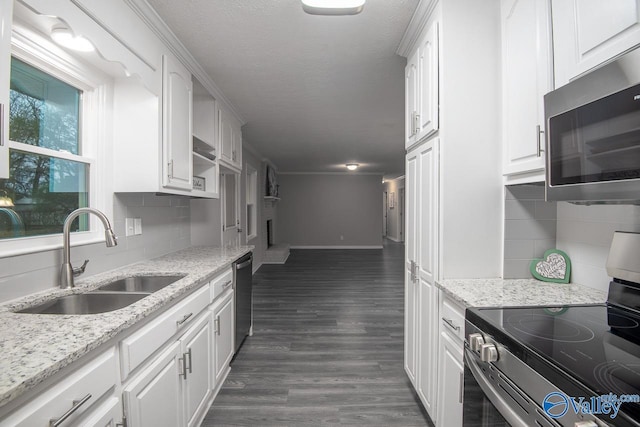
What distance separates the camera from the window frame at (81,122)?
1312mm

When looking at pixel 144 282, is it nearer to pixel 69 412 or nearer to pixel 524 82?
pixel 69 412

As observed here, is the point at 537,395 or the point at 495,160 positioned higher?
the point at 495,160

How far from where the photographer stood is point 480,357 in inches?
41.5

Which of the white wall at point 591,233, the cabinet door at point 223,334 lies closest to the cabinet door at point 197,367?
the cabinet door at point 223,334

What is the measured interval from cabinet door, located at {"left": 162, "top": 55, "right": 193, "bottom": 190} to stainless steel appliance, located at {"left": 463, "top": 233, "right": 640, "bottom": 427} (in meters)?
1.88

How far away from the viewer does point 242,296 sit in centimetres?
263

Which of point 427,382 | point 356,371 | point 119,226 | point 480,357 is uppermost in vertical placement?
point 119,226

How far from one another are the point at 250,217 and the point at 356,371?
4.21 metres

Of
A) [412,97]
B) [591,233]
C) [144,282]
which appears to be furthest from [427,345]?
[144,282]

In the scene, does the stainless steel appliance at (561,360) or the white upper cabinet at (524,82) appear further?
the white upper cabinet at (524,82)

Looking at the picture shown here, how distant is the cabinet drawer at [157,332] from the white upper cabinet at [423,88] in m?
1.60

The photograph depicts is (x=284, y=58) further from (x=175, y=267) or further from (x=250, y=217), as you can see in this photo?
(x=250, y=217)

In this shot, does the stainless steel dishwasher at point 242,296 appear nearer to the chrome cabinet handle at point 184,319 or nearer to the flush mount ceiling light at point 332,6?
the chrome cabinet handle at point 184,319

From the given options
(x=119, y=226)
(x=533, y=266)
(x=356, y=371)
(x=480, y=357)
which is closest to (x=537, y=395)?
(x=480, y=357)
